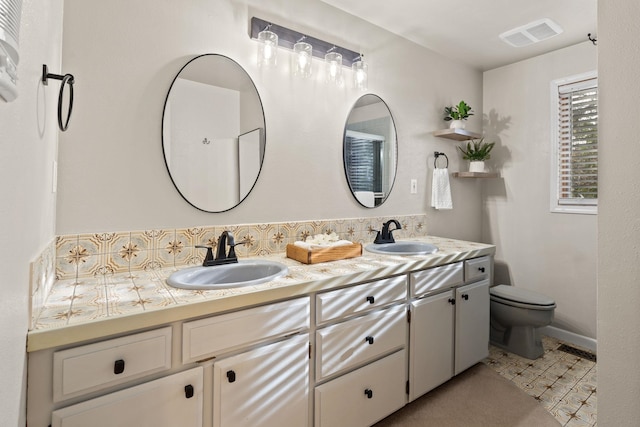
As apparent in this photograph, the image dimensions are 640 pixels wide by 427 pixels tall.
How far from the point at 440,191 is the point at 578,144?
120cm

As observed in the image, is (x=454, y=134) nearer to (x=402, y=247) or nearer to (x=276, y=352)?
(x=402, y=247)

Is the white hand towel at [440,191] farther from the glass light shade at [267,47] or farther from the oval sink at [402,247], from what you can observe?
the glass light shade at [267,47]

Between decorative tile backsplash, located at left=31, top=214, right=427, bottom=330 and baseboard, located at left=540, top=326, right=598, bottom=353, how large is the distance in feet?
7.67

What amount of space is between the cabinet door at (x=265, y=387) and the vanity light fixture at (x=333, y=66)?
164 centimetres

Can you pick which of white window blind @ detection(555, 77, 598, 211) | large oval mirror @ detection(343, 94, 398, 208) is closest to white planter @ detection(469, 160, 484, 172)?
white window blind @ detection(555, 77, 598, 211)

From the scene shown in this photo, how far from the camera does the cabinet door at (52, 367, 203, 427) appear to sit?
921mm

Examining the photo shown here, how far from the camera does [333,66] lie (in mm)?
2143

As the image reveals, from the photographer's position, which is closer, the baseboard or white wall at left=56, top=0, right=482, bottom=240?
white wall at left=56, top=0, right=482, bottom=240

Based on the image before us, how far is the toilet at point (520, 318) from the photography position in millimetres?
2418

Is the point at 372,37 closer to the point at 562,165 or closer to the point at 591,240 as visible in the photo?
the point at 562,165

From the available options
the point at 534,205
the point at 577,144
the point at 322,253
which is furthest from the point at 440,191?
the point at 322,253

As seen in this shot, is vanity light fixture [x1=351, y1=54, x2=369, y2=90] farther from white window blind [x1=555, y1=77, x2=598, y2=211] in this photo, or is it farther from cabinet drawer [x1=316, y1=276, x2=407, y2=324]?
white window blind [x1=555, y1=77, x2=598, y2=211]

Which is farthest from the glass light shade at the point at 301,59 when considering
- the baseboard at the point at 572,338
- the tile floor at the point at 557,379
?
the baseboard at the point at 572,338

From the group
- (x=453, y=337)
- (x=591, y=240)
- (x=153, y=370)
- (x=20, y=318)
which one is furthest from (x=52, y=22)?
(x=591, y=240)
